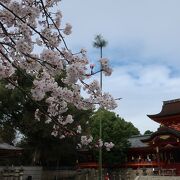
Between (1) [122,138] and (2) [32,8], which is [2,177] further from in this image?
(2) [32,8]

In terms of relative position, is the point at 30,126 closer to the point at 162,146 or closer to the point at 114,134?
the point at 114,134

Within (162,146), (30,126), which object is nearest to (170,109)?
(162,146)

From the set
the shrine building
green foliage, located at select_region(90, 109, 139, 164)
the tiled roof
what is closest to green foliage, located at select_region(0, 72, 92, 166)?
green foliage, located at select_region(90, 109, 139, 164)

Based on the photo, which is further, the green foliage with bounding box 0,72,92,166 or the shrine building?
the green foliage with bounding box 0,72,92,166

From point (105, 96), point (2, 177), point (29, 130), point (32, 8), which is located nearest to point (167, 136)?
point (29, 130)

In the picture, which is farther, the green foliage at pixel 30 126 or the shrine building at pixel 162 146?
the green foliage at pixel 30 126

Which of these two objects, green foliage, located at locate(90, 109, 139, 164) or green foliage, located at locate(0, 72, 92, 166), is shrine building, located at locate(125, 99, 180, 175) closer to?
green foliage, located at locate(90, 109, 139, 164)

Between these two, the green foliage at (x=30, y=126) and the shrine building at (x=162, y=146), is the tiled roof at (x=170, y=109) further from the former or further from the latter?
the green foliage at (x=30, y=126)

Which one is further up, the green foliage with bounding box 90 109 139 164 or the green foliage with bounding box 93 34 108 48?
the green foliage with bounding box 93 34 108 48

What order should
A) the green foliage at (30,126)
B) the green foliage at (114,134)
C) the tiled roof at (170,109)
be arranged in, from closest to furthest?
1. the green foliage at (30,126)
2. the tiled roof at (170,109)
3. the green foliage at (114,134)

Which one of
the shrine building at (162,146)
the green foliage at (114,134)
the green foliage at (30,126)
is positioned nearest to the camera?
the shrine building at (162,146)

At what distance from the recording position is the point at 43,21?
5.40m

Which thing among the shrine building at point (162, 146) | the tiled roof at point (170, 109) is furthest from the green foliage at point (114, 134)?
the tiled roof at point (170, 109)

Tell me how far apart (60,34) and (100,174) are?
2318 centimetres
